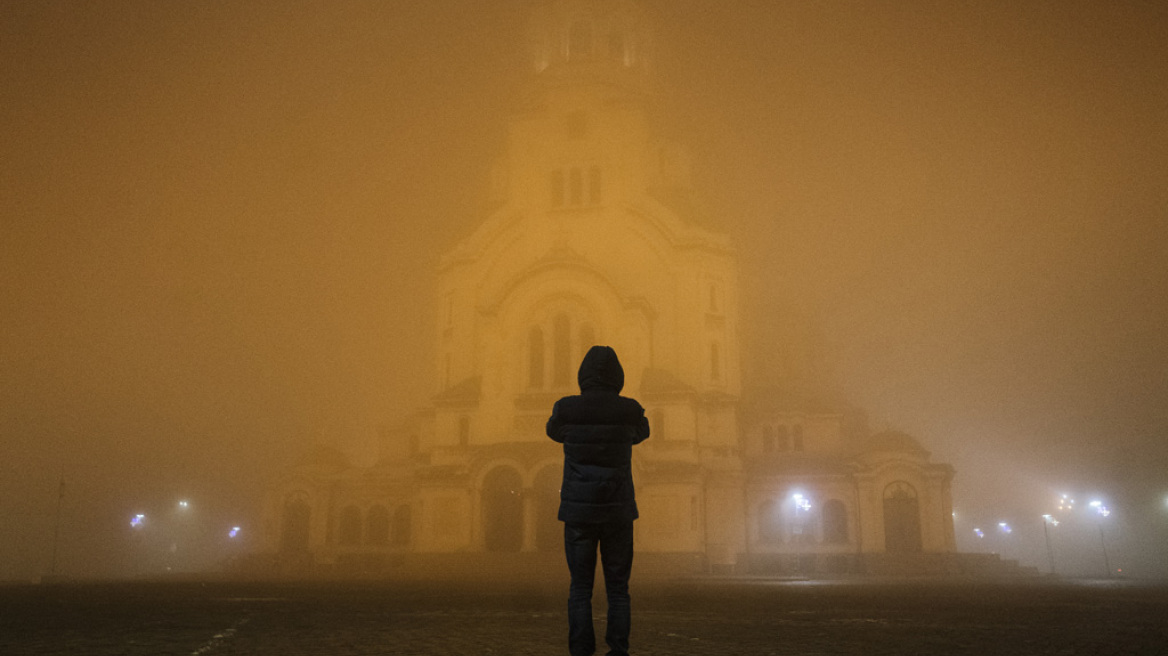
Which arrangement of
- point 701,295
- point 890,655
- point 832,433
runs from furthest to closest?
point 832,433 < point 701,295 < point 890,655

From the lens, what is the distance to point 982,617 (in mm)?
12906

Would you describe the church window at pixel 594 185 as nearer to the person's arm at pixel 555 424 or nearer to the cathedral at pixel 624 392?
the cathedral at pixel 624 392

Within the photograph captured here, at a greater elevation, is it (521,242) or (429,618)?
(521,242)

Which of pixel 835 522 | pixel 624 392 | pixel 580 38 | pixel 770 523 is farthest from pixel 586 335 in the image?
pixel 580 38

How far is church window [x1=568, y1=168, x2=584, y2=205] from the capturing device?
44.7 m

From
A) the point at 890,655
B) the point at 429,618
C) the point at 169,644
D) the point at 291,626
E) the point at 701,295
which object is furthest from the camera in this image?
the point at 701,295

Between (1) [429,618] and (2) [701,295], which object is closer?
(1) [429,618]

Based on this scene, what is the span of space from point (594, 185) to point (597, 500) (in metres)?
39.0

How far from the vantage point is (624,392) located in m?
40.2

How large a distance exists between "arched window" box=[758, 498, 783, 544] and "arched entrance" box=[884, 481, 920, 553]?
16.5ft

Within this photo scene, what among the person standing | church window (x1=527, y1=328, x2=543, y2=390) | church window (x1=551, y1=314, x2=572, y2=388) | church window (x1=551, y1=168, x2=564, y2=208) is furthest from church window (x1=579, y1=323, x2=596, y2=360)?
the person standing

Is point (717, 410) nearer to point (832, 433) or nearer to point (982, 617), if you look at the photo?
point (832, 433)

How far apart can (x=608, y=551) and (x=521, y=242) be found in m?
38.2

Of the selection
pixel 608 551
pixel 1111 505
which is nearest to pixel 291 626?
pixel 608 551
